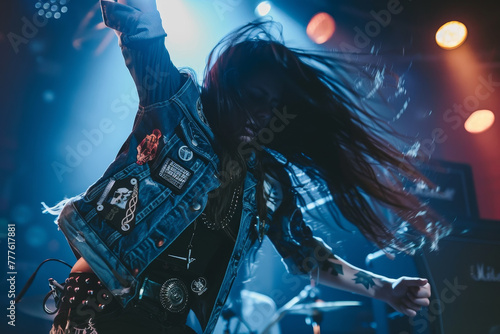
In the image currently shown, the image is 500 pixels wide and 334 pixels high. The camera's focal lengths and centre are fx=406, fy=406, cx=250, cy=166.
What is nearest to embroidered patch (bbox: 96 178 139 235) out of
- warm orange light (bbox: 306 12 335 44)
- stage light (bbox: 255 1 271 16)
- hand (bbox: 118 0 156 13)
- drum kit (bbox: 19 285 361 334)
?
hand (bbox: 118 0 156 13)

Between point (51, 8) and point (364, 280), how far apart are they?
1537 millimetres

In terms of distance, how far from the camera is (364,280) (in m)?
1.33

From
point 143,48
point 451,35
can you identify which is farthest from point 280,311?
point 451,35

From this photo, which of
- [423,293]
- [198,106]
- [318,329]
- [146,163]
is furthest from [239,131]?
[318,329]

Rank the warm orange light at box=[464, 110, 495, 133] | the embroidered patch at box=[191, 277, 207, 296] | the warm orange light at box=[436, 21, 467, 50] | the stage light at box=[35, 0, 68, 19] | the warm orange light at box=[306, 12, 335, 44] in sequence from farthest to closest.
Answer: the warm orange light at box=[464, 110, 495, 133] < the warm orange light at box=[436, 21, 467, 50] < the warm orange light at box=[306, 12, 335, 44] < the stage light at box=[35, 0, 68, 19] < the embroidered patch at box=[191, 277, 207, 296]

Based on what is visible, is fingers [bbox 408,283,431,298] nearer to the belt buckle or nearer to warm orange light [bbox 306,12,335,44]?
the belt buckle

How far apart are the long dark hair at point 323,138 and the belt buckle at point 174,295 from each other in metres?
0.22

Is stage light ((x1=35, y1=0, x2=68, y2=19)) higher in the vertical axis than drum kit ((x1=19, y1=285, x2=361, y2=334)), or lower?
higher

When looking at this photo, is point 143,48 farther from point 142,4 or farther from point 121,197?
point 121,197

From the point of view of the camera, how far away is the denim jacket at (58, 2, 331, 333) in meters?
0.97

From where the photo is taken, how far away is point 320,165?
1.46m

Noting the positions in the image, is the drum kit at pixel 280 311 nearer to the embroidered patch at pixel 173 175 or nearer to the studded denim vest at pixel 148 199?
the studded denim vest at pixel 148 199

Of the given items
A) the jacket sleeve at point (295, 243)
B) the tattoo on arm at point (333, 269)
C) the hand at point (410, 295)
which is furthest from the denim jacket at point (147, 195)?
the hand at point (410, 295)

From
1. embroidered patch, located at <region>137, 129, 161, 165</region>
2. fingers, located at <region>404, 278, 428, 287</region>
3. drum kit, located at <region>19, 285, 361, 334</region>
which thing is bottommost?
drum kit, located at <region>19, 285, 361, 334</region>
